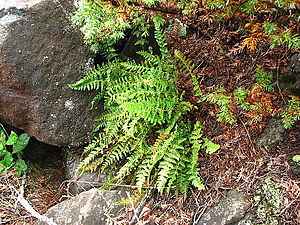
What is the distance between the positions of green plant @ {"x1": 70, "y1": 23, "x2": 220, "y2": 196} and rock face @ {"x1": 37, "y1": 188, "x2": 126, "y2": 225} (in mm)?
288

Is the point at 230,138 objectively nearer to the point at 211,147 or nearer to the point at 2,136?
the point at 211,147

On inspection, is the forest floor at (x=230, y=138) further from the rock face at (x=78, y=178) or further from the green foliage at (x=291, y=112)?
the rock face at (x=78, y=178)

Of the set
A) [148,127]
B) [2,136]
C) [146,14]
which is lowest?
[148,127]

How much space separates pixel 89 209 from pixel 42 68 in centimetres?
187

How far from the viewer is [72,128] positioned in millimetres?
3770

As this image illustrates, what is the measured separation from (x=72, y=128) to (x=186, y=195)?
5.89 feet

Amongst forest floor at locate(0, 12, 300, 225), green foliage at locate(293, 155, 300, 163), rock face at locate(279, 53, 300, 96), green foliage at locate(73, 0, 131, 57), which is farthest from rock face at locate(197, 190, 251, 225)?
green foliage at locate(73, 0, 131, 57)

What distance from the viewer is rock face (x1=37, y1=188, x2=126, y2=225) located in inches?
128

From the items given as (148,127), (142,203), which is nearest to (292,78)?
(148,127)

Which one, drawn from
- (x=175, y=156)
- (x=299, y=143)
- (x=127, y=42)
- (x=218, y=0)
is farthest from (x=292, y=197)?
(x=127, y=42)

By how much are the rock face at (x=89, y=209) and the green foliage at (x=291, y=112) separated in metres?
2.06

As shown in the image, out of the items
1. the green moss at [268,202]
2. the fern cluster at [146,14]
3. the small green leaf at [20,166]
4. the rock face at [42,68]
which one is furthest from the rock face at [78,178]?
the green moss at [268,202]

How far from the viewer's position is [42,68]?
3459mm

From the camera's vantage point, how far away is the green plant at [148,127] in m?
3.12
